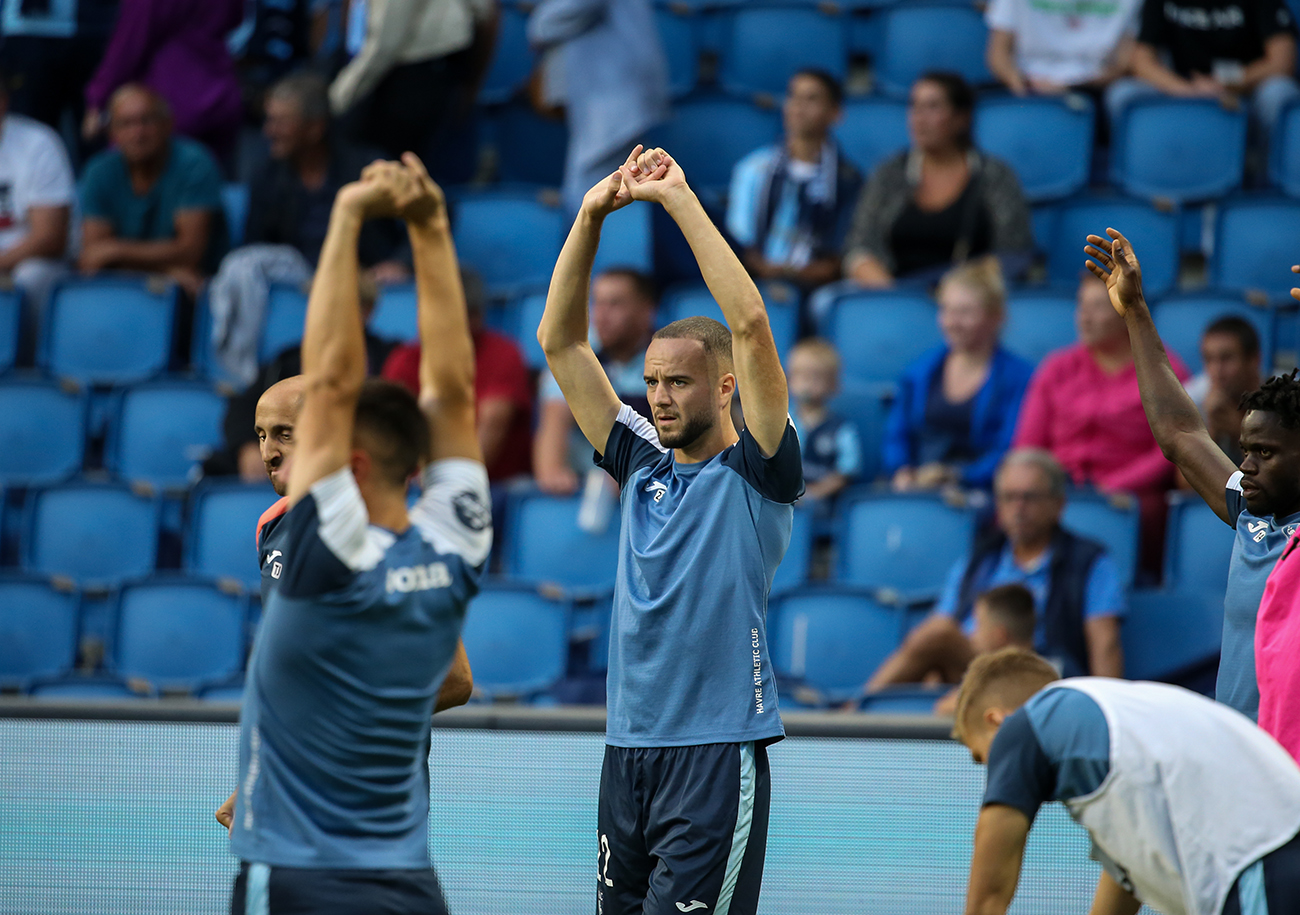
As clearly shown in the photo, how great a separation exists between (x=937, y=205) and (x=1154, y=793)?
5.96 meters

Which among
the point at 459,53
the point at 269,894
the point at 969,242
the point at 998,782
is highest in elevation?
the point at 459,53

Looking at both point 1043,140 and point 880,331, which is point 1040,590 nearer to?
point 880,331

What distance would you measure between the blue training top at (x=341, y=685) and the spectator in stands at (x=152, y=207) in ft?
21.2

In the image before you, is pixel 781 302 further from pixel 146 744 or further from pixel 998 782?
pixel 998 782

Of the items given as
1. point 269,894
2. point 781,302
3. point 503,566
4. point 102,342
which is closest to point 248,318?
point 102,342

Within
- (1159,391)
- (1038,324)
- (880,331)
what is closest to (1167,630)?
(1038,324)

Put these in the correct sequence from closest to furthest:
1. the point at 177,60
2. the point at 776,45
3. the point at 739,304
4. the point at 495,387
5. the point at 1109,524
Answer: the point at 739,304 → the point at 1109,524 → the point at 495,387 → the point at 177,60 → the point at 776,45

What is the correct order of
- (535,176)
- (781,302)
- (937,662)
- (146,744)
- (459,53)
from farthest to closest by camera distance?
(535,176)
(459,53)
(781,302)
(937,662)
(146,744)

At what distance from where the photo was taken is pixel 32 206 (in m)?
9.05

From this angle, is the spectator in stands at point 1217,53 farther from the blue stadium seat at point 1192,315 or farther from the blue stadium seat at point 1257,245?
the blue stadium seat at point 1192,315

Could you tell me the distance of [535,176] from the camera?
404 inches

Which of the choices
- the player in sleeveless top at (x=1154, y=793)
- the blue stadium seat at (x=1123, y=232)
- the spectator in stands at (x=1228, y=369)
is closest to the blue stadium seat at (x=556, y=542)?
the spectator in stands at (x=1228, y=369)

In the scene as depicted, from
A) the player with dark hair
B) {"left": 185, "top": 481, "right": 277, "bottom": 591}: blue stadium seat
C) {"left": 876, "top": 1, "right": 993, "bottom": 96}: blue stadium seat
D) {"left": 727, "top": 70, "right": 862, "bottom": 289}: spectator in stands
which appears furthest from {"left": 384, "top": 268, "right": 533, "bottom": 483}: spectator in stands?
the player with dark hair

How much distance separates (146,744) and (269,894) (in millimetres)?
Result: 2240
